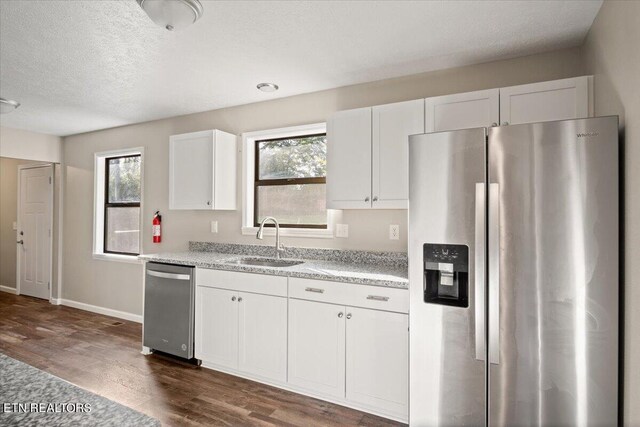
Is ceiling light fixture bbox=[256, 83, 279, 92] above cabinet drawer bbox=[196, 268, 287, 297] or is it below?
above

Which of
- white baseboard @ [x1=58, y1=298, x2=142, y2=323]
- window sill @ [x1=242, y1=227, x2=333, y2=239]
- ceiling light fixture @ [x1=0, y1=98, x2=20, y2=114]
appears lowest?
white baseboard @ [x1=58, y1=298, x2=142, y2=323]

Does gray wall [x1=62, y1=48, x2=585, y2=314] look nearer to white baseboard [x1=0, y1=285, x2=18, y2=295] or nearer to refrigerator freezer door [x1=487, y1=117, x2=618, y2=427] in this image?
refrigerator freezer door [x1=487, y1=117, x2=618, y2=427]

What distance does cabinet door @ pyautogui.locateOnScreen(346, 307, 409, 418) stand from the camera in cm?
233

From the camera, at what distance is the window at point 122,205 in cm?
479

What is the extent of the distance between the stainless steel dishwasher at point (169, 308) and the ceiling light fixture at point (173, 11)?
1966 mm

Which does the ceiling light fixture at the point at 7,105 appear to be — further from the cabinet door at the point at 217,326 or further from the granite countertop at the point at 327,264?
the cabinet door at the point at 217,326

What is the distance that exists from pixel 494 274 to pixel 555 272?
25 centimetres

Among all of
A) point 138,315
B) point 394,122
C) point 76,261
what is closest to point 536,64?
point 394,122

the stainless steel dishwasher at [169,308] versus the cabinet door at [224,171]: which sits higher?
the cabinet door at [224,171]

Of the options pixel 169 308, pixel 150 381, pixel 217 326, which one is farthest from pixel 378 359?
pixel 169 308

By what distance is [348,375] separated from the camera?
2.51 meters

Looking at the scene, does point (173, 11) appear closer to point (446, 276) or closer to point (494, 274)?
point (446, 276)

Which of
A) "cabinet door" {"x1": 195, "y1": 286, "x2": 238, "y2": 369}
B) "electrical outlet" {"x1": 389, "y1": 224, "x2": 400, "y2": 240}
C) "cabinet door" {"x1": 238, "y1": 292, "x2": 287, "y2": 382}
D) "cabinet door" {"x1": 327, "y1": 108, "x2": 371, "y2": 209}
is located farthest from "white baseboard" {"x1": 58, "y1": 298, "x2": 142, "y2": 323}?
"electrical outlet" {"x1": 389, "y1": 224, "x2": 400, "y2": 240}

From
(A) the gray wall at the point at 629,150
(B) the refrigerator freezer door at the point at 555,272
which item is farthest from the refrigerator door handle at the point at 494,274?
(A) the gray wall at the point at 629,150
